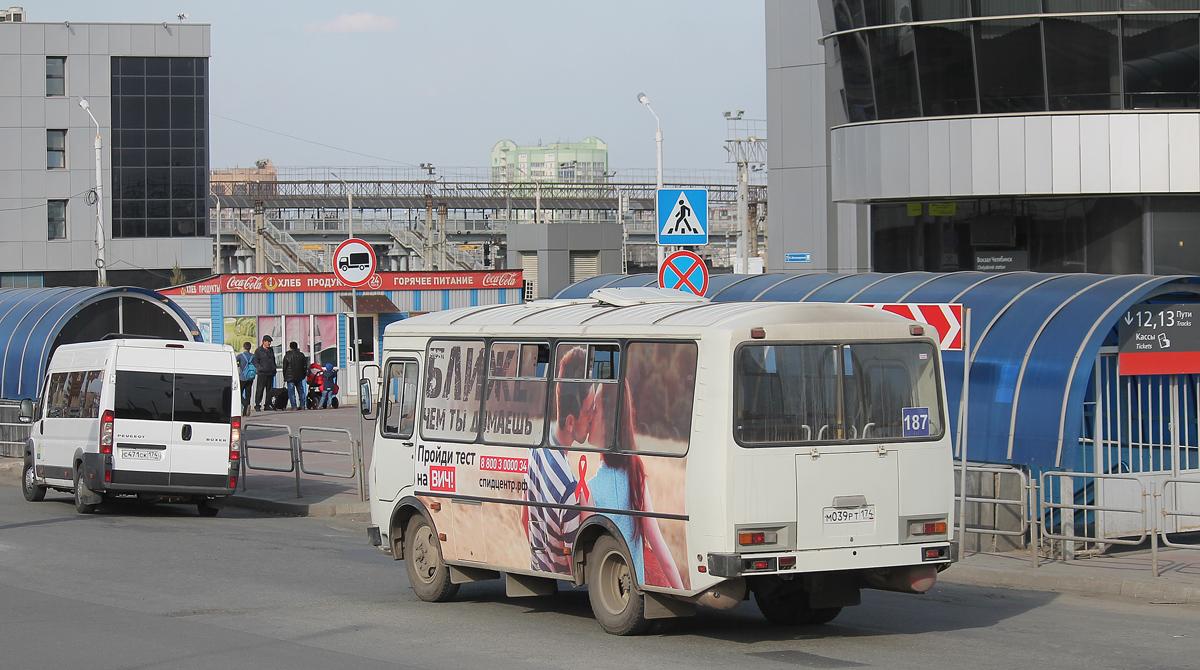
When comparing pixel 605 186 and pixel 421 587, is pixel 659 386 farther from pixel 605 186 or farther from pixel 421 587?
pixel 605 186

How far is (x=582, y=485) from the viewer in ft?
32.4

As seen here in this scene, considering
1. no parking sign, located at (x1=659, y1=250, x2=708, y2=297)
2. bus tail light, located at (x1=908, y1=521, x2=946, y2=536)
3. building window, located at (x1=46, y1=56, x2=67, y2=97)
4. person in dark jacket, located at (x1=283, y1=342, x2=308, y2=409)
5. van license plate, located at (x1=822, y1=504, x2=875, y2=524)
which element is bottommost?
bus tail light, located at (x1=908, y1=521, x2=946, y2=536)

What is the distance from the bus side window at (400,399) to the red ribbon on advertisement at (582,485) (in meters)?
2.38

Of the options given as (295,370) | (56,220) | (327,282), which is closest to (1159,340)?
(295,370)

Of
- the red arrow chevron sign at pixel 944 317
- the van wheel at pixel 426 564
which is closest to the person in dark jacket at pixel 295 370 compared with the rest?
the van wheel at pixel 426 564

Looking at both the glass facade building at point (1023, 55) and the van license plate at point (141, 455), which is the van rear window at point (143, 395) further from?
the glass facade building at point (1023, 55)

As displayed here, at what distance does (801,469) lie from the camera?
895cm

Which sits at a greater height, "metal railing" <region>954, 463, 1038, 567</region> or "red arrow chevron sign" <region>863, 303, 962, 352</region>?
"red arrow chevron sign" <region>863, 303, 962, 352</region>

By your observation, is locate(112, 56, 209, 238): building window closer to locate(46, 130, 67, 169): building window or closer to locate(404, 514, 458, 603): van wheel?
locate(46, 130, 67, 169): building window

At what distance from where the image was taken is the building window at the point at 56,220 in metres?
69.7

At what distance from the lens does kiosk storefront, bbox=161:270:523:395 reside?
3691 cm

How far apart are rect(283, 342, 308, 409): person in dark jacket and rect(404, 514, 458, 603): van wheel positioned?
22775 millimetres

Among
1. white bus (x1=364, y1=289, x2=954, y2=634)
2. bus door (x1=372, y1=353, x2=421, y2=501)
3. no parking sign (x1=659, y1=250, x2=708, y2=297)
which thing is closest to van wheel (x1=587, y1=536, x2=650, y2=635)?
white bus (x1=364, y1=289, x2=954, y2=634)

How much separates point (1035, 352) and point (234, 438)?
10.8 m
